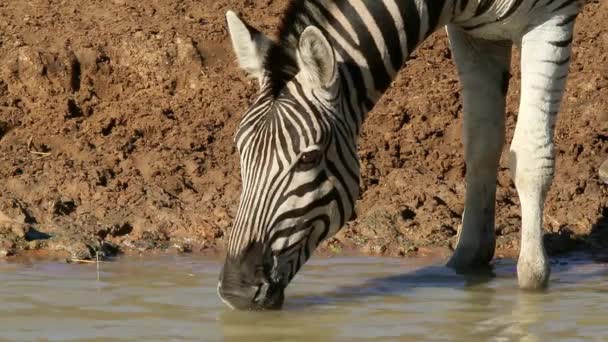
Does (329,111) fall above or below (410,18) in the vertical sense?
below

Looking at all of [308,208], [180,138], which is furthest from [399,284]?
[180,138]

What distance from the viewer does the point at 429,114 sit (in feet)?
34.1

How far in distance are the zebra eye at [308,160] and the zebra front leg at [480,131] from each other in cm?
182

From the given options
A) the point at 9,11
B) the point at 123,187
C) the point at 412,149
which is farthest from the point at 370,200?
the point at 9,11

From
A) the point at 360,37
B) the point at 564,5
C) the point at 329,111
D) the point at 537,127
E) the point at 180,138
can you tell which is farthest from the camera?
the point at 180,138

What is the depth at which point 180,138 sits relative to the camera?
32.8 ft

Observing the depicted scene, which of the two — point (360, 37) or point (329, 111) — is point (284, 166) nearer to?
point (329, 111)

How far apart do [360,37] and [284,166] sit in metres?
0.84

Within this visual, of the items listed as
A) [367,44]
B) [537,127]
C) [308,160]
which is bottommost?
[308,160]

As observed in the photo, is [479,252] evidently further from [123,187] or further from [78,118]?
[78,118]

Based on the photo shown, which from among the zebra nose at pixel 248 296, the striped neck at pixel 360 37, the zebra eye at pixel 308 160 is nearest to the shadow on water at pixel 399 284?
the zebra nose at pixel 248 296

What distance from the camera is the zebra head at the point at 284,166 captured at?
246 inches

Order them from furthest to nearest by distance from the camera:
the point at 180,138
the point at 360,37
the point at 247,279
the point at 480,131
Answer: the point at 180,138
the point at 480,131
the point at 360,37
the point at 247,279

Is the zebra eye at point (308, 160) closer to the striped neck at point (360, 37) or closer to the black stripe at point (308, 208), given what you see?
the black stripe at point (308, 208)
